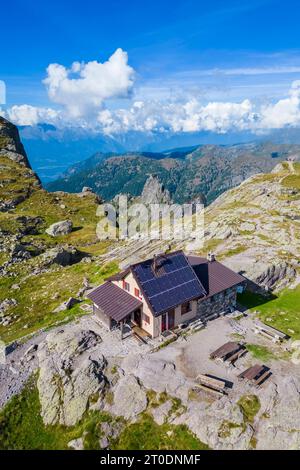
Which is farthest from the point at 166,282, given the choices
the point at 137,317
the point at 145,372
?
the point at 145,372

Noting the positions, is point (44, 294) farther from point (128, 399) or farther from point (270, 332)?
point (270, 332)

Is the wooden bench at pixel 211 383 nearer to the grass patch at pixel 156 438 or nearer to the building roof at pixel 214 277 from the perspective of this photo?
the grass patch at pixel 156 438

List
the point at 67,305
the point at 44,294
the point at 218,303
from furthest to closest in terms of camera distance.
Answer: the point at 44,294 < the point at 67,305 < the point at 218,303

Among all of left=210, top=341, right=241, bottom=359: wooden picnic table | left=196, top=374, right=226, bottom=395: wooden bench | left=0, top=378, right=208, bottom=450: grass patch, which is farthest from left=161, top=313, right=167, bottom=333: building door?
left=0, top=378, right=208, bottom=450: grass patch

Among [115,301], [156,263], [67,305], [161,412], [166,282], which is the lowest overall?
[67,305]

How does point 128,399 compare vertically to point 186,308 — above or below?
below

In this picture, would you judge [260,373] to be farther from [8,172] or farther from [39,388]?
[8,172]

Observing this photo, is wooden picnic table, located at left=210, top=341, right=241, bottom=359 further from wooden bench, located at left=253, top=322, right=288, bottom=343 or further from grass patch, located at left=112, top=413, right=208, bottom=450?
grass patch, located at left=112, top=413, right=208, bottom=450
